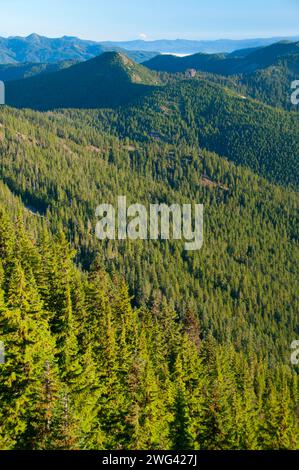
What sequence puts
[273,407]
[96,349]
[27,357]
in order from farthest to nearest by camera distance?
[273,407] → [96,349] → [27,357]

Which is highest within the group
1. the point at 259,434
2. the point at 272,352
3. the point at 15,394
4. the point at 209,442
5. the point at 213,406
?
the point at 15,394

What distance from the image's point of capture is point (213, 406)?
4484cm

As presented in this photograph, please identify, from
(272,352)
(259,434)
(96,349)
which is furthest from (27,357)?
(272,352)

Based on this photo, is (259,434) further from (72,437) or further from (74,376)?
(72,437)

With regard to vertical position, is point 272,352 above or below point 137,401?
below

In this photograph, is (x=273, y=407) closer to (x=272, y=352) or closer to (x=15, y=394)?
(x=15, y=394)

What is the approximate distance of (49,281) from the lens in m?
55.6

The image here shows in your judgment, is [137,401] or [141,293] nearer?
[137,401]

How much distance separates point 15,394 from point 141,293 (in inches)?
5358

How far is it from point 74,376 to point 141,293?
129057 millimetres

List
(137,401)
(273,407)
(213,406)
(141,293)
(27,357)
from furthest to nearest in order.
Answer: (141,293)
(273,407)
(213,406)
(137,401)
(27,357)

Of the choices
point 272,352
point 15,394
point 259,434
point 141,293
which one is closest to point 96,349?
point 15,394

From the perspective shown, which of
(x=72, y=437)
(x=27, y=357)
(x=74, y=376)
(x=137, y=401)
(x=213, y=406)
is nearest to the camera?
(x=72, y=437)

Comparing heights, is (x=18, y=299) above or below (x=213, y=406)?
above
